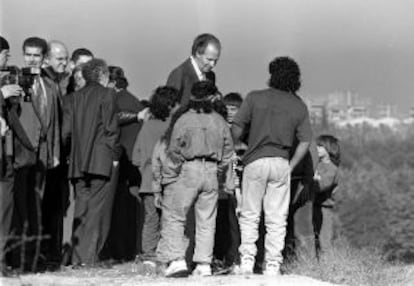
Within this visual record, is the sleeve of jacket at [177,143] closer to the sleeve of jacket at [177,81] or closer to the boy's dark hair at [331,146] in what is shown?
the sleeve of jacket at [177,81]

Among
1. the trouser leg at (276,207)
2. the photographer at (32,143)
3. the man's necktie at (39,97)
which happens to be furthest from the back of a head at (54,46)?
the trouser leg at (276,207)

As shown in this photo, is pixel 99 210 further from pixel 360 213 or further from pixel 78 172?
pixel 360 213

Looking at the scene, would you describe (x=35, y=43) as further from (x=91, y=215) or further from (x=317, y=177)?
(x=317, y=177)

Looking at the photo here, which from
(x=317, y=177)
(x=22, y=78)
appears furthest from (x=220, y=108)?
(x=317, y=177)

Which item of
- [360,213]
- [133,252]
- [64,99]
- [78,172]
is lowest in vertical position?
[360,213]

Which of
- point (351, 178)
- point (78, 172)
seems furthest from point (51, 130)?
point (351, 178)

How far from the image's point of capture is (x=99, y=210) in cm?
1048

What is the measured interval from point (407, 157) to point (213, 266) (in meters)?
108

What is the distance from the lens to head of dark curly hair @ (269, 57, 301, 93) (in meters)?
10.1

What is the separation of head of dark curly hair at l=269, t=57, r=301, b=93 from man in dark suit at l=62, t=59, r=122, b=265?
1558 millimetres

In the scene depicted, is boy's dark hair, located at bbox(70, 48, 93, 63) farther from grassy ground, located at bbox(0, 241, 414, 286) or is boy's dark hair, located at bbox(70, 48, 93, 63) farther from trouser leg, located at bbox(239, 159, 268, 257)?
trouser leg, located at bbox(239, 159, 268, 257)

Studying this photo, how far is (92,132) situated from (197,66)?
3.90ft

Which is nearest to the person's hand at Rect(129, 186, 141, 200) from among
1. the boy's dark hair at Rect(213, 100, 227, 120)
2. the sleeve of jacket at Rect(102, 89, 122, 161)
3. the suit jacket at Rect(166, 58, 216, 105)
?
the sleeve of jacket at Rect(102, 89, 122, 161)

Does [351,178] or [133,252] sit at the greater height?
[133,252]
